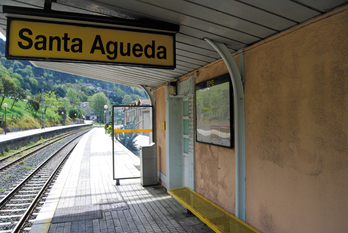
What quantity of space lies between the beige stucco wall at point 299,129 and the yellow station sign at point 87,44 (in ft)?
3.89

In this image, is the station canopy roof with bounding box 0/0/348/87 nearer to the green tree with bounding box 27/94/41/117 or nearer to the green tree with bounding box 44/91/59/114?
the green tree with bounding box 27/94/41/117

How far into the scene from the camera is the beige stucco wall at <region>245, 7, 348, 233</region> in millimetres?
1859

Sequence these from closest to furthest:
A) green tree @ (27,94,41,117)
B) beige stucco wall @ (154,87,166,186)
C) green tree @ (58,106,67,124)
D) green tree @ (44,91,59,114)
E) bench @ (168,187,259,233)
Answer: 1. bench @ (168,187,259,233)
2. beige stucco wall @ (154,87,166,186)
3. green tree @ (27,94,41,117)
4. green tree @ (44,91,59,114)
5. green tree @ (58,106,67,124)

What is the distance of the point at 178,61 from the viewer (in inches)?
152

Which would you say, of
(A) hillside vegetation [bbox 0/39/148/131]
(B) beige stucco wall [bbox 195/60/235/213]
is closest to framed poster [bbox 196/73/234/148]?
(B) beige stucco wall [bbox 195/60/235/213]

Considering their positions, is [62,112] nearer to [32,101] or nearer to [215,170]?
[32,101]

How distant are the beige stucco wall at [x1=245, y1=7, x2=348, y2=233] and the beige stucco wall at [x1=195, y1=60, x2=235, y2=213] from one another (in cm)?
41

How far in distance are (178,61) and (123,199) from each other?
10.8 ft

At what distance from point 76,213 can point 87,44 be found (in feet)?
11.4

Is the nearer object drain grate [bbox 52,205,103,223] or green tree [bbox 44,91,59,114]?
drain grate [bbox 52,205,103,223]

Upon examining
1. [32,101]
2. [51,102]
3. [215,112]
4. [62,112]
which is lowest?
[215,112]

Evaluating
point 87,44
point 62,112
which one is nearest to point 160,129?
point 87,44

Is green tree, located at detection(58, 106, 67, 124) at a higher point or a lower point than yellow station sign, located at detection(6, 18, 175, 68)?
higher

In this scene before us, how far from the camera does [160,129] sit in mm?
6379
